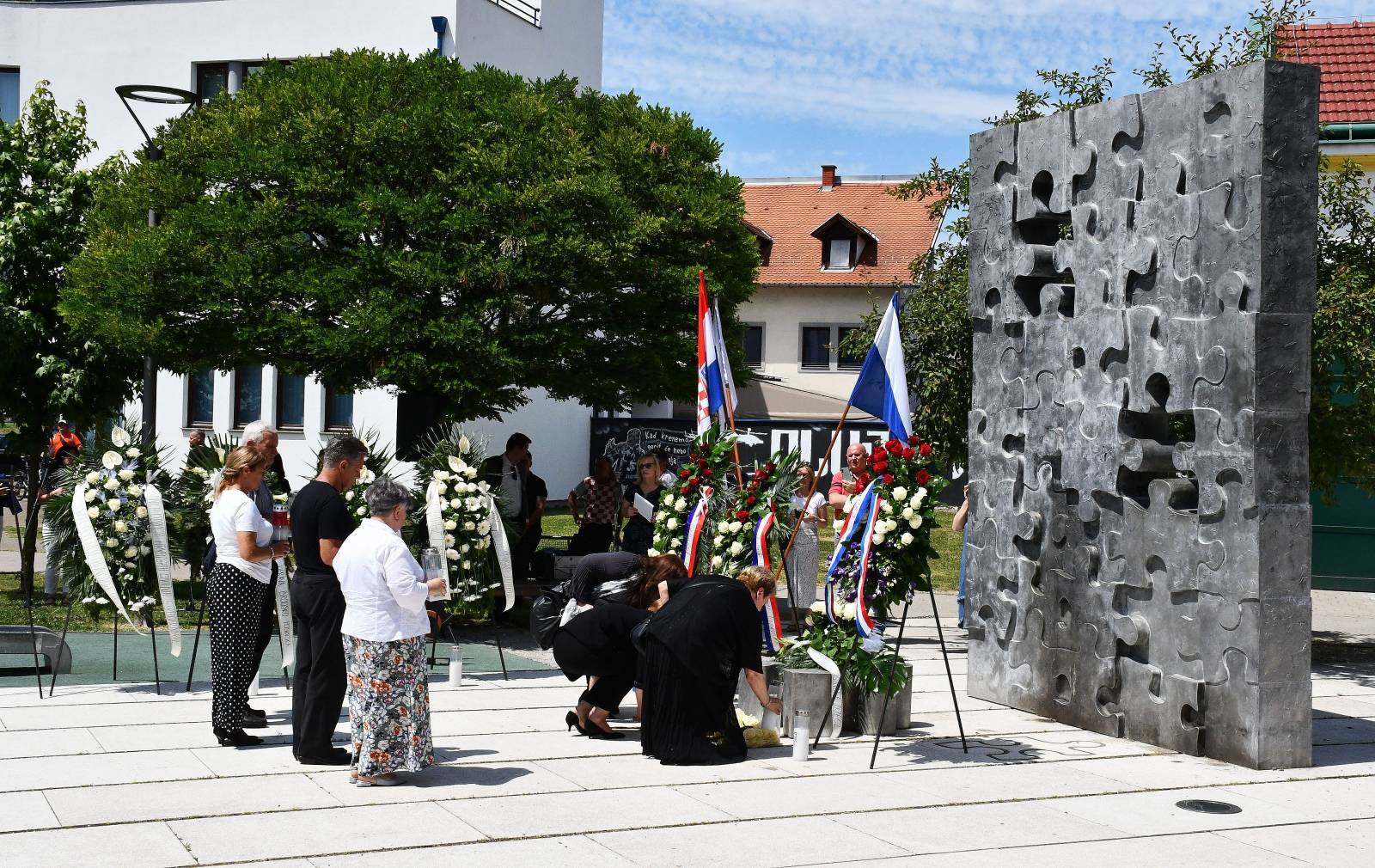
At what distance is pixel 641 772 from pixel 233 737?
249 cm

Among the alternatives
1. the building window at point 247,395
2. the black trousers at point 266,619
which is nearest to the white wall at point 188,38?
the building window at point 247,395

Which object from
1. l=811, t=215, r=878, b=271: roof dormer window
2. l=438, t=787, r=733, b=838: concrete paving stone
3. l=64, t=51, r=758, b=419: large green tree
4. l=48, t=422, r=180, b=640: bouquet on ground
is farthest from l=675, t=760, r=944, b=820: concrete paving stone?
l=811, t=215, r=878, b=271: roof dormer window

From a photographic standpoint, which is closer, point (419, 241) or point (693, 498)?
point (693, 498)

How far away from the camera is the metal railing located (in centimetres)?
3067

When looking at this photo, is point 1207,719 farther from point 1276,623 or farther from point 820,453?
point 820,453

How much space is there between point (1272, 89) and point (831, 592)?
170 inches

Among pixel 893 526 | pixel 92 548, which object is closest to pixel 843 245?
pixel 92 548

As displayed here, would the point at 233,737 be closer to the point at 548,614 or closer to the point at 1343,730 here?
the point at 548,614

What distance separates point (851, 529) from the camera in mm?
10188

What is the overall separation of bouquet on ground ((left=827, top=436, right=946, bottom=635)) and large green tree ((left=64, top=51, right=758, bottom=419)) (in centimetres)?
548

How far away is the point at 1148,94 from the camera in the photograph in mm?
9922

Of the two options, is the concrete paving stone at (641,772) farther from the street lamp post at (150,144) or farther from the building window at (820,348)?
the building window at (820,348)

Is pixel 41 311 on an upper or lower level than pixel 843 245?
lower

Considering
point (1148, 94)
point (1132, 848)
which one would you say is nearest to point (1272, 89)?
point (1148, 94)
